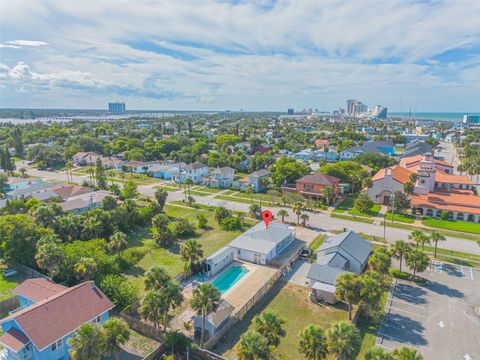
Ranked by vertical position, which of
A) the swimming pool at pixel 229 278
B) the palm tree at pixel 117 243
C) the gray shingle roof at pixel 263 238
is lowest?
the swimming pool at pixel 229 278

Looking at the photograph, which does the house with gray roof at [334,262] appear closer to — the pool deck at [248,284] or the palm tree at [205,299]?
the pool deck at [248,284]

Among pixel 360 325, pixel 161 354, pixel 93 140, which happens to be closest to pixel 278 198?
pixel 360 325

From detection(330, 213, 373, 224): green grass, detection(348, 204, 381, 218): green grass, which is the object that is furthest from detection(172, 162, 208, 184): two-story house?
detection(348, 204, 381, 218): green grass

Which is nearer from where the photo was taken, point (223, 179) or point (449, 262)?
point (449, 262)

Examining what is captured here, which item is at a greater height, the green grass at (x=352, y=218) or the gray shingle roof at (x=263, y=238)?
the gray shingle roof at (x=263, y=238)

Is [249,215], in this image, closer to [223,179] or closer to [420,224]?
[223,179]

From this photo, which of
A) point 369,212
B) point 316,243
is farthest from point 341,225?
point 369,212

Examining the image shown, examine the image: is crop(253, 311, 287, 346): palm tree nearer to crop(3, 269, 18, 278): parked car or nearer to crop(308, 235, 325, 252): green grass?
crop(308, 235, 325, 252): green grass

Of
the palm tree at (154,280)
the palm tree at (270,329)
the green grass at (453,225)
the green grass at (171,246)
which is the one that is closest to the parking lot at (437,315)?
the palm tree at (270,329)
